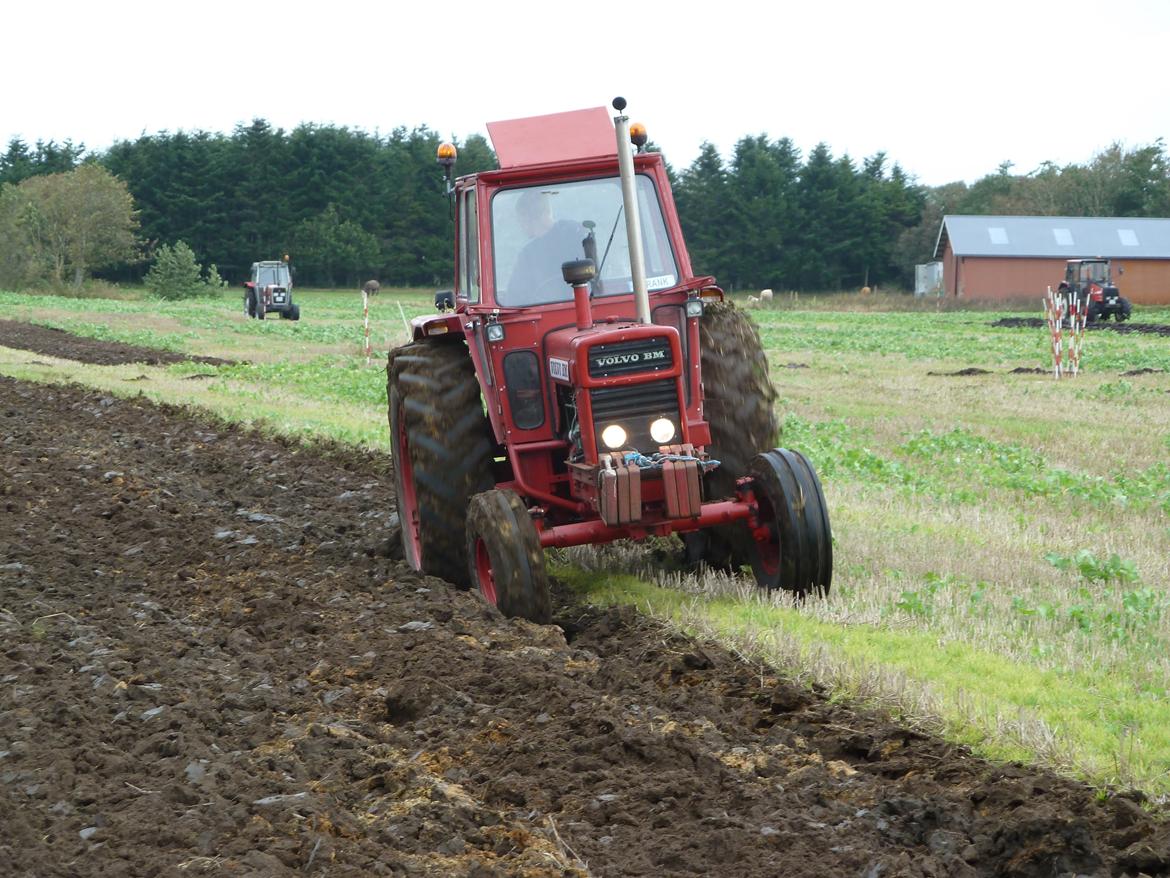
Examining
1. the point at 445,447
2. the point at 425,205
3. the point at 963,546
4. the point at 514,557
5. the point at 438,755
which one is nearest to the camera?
the point at 438,755

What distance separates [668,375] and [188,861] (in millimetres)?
3733

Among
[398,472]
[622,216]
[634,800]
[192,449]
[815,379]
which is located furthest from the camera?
[815,379]

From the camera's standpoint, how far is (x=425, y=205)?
7562 cm

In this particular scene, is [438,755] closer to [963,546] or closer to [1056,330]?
[963,546]

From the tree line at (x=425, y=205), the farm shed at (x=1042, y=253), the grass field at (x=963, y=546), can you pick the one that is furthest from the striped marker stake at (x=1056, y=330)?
the tree line at (x=425, y=205)

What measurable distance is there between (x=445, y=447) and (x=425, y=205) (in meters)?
69.6

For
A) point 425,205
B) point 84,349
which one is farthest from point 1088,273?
point 425,205

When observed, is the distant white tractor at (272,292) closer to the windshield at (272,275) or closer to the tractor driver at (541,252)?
the windshield at (272,275)

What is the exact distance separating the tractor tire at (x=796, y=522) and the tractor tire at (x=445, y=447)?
1.57 meters

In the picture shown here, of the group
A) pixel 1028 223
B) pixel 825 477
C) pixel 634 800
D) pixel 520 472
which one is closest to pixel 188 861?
pixel 634 800

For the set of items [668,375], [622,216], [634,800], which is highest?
[622,216]

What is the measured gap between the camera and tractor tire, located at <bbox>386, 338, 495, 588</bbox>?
7.66 metres

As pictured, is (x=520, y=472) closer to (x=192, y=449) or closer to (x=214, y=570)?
(x=214, y=570)

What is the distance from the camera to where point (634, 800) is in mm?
4551
